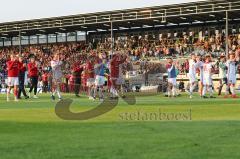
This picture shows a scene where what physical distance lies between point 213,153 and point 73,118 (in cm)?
702

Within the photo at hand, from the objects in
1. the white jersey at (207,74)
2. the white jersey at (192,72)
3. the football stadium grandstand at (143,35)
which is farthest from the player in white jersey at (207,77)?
the football stadium grandstand at (143,35)

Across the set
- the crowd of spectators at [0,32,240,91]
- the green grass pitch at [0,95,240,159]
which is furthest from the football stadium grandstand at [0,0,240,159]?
the crowd of spectators at [0,32,240,91]

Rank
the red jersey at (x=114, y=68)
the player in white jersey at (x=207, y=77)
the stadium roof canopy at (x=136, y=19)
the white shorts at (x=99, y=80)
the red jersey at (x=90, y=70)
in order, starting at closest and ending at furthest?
the red jersey at (x=114, y=68), the white shorts at (x=99, y=80), the red jersey at (x=90, y=70), the player in white jersey at (x=207, y=77), the stadium roof canopy at (x=136, y=19)

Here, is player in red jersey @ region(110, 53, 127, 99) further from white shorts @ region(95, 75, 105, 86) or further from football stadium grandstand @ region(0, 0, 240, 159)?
white shorts @ region(95, 75, 105, 86)

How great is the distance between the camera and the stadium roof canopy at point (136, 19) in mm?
52594

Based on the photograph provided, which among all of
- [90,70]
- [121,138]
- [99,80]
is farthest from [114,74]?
[121,138]

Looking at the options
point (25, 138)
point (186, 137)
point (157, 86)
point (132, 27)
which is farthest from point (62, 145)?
point (132, 27)

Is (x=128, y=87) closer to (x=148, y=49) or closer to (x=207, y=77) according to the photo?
(x=207, y=77)

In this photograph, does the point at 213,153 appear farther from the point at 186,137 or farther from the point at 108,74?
the point at 108,74

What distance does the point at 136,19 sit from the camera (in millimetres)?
57531

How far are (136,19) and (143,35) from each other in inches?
207

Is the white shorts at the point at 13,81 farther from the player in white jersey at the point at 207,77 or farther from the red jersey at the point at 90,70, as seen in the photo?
the player in white jersey at the point at 207,77

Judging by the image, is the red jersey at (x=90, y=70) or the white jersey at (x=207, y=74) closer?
the red jersey at (x=90, y=70)

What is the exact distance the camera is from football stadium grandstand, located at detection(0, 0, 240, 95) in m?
47.4
